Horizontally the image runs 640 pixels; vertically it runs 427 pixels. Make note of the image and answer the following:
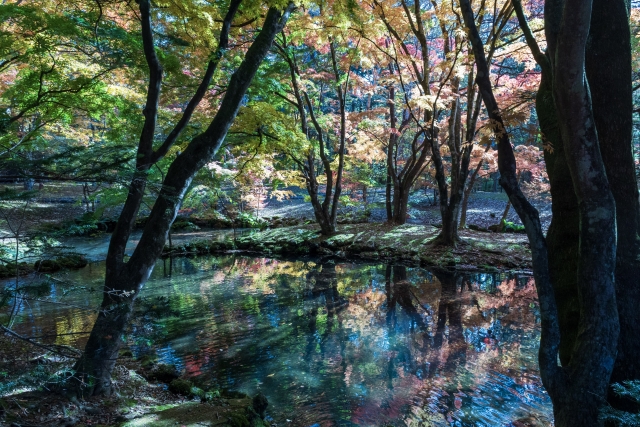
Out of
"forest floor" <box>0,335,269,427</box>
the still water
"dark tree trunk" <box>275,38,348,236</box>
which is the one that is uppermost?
"dark tree trunk" <box>275,38,348,236</box>

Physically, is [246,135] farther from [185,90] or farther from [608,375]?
[608,375]

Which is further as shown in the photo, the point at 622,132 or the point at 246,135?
the point at 246,135

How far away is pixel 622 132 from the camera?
3008 mm

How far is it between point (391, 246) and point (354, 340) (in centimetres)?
746

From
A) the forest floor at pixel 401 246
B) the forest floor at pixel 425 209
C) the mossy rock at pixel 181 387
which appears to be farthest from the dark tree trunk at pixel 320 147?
the mossy rock at pixel 181 387

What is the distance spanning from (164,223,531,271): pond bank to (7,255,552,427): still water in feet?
3.15

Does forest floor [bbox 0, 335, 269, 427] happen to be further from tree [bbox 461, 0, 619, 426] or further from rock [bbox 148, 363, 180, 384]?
tree [bbox 461, 0, 619, 426]

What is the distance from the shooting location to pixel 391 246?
43.8 feet

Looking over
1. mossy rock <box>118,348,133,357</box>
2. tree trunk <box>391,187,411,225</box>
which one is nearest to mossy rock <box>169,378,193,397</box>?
mossy rock <box>118,348,133,357</box>

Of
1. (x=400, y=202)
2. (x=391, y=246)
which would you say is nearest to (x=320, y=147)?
(x=400, y=202)

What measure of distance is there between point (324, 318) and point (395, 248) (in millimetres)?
6394

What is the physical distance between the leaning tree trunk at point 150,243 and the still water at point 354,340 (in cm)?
30

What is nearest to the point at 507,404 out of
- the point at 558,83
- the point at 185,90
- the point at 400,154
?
the point at 558,83

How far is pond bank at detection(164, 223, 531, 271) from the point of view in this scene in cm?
1130
